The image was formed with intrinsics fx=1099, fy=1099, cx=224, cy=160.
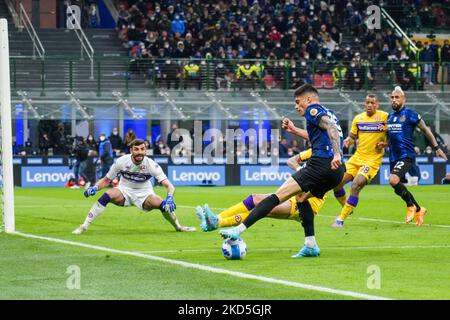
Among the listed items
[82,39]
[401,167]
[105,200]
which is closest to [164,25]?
[82,39]

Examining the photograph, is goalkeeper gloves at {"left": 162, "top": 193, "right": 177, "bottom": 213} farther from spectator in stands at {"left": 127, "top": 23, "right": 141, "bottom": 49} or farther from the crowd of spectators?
spectator in stands at {"left": 127, "top": 23, "right": 141, "bottom": 49}

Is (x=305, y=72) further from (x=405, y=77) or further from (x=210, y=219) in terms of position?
(x=210, y=219)

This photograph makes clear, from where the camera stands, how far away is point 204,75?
1748 inches

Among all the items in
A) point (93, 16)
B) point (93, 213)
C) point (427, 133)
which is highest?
point (93, 16)

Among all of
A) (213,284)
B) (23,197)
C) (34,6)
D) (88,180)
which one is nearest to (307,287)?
(213,284)

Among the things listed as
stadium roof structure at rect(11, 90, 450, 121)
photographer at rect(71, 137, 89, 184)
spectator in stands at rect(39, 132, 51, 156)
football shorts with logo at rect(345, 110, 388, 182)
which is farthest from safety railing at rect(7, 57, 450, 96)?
football shorts with logo at rect(345, 110, 388, 182)

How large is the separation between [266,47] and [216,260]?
120 feet

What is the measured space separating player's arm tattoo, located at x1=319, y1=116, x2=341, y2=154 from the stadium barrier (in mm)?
27695

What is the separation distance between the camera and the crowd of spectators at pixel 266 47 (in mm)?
44469

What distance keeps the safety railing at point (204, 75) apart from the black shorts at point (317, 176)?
3017cm

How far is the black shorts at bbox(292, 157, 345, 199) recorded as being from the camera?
1327cm
